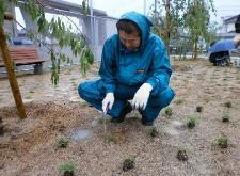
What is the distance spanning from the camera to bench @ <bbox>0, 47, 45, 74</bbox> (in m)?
9.05

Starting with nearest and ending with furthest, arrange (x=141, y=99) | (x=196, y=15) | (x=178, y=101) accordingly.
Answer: (x=141, y=99)
(x=178, y=101)
(x=196, y=15)

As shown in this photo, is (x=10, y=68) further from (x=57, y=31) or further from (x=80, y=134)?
(x=80, y=134)

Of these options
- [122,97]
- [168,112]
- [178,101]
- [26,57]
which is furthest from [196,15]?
[122,97]

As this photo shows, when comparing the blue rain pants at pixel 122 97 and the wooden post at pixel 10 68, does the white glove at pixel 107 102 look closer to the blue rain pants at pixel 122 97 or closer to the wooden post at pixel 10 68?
the blue rain pants at pixel 122 97

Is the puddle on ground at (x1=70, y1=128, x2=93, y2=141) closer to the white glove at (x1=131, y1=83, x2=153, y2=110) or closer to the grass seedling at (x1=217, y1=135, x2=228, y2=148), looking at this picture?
the white glove at (x1=131, y1=83, x2=153, y2=110)

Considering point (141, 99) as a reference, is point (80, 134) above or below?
below

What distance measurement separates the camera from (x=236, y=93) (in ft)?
20.3

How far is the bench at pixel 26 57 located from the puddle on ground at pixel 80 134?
533cm

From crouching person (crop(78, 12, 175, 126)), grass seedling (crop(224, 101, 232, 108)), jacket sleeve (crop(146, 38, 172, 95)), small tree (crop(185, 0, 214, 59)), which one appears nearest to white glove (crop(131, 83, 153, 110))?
crouching person (crop(78, 12, 175, 126))

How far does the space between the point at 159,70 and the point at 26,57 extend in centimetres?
644

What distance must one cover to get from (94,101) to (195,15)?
8.64 meters

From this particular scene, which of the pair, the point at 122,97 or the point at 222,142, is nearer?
the point at 222,142

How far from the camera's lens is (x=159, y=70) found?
362cm

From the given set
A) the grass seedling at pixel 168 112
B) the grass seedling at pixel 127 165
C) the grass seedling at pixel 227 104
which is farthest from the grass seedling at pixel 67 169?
the grass seedling at pixel 227 104
